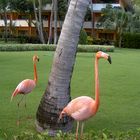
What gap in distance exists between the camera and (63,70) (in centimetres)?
724

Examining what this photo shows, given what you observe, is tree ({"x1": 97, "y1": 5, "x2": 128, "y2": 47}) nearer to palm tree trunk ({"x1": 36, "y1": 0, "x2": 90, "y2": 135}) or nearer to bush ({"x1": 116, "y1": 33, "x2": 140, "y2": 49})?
bush ({"x1": 116, "y1": 33, "x2": 140, "y2": 49})

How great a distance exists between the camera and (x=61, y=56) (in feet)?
23.8

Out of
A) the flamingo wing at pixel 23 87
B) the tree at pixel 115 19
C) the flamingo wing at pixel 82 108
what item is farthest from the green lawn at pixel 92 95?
the tree at pixel 115 19

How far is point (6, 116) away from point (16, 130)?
107cm

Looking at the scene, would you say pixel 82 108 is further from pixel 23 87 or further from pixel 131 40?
pixel 131 40

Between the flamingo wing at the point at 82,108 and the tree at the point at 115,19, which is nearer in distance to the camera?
the flamingo wing at the point at 82,108

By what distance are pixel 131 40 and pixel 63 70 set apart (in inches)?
1380

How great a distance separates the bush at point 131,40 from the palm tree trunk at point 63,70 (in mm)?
34607

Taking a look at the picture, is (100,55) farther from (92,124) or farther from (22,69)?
(22,69)

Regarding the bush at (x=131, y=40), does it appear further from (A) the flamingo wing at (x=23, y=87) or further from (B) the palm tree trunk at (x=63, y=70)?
(B) the palm tree trunk at (x=63, y=70)

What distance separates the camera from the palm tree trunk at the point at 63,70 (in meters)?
7.20

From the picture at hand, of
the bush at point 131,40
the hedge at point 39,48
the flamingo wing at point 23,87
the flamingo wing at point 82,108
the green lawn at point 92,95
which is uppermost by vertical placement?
the flamingo wing at point 82,108

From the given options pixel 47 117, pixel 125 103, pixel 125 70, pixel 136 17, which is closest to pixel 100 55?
pixel 47 117

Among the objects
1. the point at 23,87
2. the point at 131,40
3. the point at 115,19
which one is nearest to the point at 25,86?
the point at 23,87
